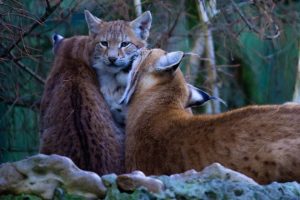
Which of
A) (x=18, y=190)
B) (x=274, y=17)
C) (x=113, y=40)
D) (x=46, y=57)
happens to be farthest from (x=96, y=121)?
(x=274, y=17)

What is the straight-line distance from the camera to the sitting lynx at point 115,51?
745cm

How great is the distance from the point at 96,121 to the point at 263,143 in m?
1.65

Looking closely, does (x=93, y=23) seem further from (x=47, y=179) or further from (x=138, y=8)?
(x=47, y=179)

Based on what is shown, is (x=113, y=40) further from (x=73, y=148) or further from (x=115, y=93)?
(x=73, y=148)

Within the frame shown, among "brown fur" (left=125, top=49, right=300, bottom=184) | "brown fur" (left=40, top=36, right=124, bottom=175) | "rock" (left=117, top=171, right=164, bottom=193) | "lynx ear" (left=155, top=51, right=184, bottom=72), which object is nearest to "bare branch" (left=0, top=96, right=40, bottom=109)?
"brown fur" (left=40, top=36, right=124, bottom=175)

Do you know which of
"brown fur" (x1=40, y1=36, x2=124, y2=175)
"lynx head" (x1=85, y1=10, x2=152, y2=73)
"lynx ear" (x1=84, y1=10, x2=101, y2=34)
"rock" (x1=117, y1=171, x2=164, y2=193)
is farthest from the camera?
"lynx ear" (x1=84, y1=10, x2=101, y2=34)

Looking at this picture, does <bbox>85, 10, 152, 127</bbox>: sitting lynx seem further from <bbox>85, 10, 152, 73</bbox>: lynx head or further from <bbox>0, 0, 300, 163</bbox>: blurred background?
<bbox>0, 0, 300, 163</bbox>: blurred background

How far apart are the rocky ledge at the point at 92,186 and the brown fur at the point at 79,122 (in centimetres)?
157

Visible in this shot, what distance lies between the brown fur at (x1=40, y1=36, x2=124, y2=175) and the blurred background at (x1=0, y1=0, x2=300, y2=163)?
0.42 metres

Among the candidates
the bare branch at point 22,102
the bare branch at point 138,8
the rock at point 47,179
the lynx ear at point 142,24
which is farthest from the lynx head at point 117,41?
the rock at point 47,179

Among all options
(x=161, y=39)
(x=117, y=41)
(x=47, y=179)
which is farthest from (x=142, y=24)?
(x=47, y=179)

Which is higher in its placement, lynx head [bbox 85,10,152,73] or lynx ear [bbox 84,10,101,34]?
lynx ear [bbox 84,10,101,34]

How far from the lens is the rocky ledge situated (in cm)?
490

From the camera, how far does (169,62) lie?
22.6 feet
